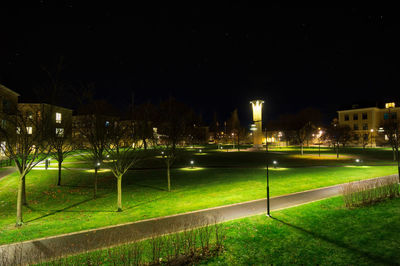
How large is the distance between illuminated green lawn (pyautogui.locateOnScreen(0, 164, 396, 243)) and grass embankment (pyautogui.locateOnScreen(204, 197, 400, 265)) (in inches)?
152

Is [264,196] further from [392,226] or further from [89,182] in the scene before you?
[89,182]

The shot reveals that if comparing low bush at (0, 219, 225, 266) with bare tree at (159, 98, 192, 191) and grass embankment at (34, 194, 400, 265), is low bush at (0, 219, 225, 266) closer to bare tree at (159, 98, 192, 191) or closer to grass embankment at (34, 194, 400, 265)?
grass embankment at (34, 194, 400, 265)

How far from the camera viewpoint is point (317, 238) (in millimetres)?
8781

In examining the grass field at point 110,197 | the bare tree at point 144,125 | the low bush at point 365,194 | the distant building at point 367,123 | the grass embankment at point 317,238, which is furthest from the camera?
the distant building at point 367,123

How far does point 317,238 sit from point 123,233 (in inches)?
297

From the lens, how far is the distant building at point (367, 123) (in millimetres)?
72500

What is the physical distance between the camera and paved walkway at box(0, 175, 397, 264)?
7531 mm

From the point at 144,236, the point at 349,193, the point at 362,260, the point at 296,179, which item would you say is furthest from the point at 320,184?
the point at 144,236

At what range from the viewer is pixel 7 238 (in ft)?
29.8

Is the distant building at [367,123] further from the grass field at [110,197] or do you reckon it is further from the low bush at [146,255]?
the low bush at [146,255]

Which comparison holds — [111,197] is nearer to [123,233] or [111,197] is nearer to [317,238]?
[123,233]

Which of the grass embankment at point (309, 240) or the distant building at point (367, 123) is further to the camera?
the distant building at point (367, 123)

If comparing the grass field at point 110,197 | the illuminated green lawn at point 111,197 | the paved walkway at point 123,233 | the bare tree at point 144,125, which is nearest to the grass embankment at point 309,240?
the paved walkway at point 123,233

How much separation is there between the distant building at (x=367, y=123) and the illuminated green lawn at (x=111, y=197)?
68547 millimetres
